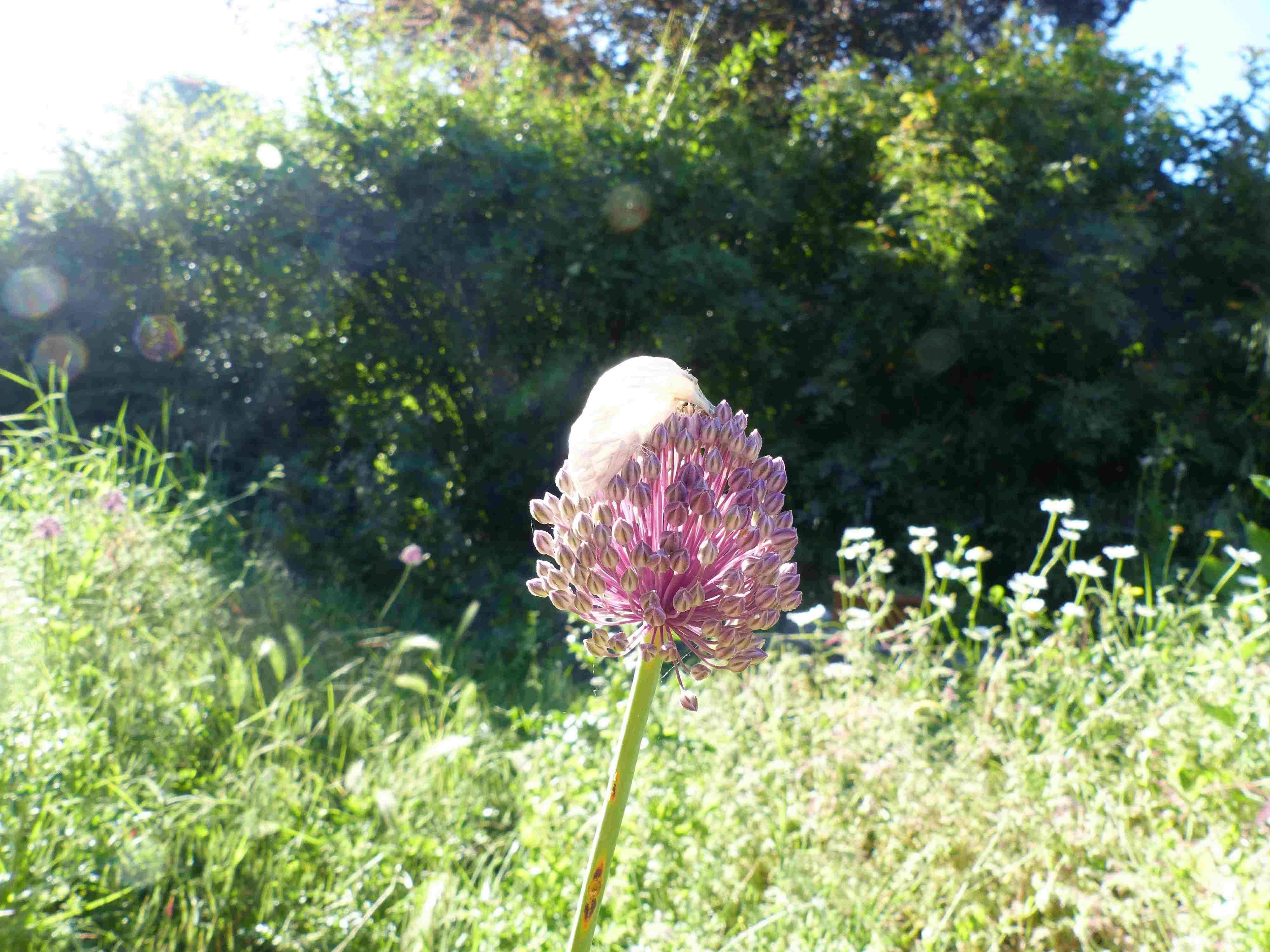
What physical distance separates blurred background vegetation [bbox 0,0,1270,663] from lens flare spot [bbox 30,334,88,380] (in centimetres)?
2

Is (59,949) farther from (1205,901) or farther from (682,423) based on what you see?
(1205,901)

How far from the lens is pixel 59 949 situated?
1.98 meters

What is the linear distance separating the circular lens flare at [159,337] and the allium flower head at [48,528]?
2873 millimetres

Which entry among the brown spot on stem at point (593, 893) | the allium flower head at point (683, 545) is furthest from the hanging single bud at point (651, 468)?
the brown spot on stem at point (593, 893)

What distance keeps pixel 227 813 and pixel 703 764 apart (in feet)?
4.52

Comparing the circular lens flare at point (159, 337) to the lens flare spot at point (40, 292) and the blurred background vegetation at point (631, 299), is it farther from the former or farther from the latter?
the lens flare spot at point (40, 292)

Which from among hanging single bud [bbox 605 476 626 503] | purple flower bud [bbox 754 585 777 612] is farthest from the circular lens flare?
purple flower bud [bbox 754 585 777 612]

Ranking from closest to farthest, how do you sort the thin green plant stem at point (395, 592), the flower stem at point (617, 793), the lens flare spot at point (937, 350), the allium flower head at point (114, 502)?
the flower stem at point (617, 793) < the allium flower head at point (114, 502) < the thin green plant stem at point (395, 592) < the lens flare spot at point (937, 350)

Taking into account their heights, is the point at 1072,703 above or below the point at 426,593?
above

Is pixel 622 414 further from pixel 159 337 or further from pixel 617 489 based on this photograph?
pixel 159 337

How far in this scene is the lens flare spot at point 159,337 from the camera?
5.74 meters

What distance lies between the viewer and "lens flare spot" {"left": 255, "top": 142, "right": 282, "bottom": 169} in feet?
18.3

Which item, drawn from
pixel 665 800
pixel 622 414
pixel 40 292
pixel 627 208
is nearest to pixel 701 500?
pixel 622 414

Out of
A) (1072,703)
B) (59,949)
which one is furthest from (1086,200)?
(59,949)
